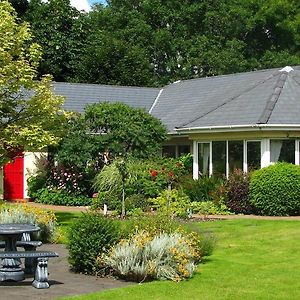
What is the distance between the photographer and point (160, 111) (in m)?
33.2

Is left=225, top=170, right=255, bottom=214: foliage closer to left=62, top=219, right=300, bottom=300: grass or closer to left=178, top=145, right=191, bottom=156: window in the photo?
left=62, top=219, right=300, bottom=300: grass

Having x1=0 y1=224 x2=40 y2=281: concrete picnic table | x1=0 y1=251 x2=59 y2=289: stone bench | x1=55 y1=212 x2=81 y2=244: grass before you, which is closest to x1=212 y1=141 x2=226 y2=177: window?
x1=55 y1=212 x2=81 y2=244: grass

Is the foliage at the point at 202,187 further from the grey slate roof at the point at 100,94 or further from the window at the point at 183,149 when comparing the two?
the grey slate roof at the point at 100,94

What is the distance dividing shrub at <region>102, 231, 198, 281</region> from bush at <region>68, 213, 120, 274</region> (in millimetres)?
291

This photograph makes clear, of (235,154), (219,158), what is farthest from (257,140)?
(219,158)

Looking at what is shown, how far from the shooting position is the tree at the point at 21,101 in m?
18.7

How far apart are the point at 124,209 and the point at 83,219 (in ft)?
33.3

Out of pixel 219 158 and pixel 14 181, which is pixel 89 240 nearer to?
pixel 219 158

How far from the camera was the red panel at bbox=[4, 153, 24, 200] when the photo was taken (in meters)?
30.3

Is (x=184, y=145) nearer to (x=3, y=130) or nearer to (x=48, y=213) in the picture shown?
(x=3, y=130)

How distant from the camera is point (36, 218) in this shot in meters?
15.6

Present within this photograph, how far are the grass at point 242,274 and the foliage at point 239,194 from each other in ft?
17.7

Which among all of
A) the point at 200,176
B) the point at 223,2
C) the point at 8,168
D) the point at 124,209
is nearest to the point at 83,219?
the point at 124,209

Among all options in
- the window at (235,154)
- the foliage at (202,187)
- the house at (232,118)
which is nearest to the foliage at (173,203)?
the foliage at (202,187)
